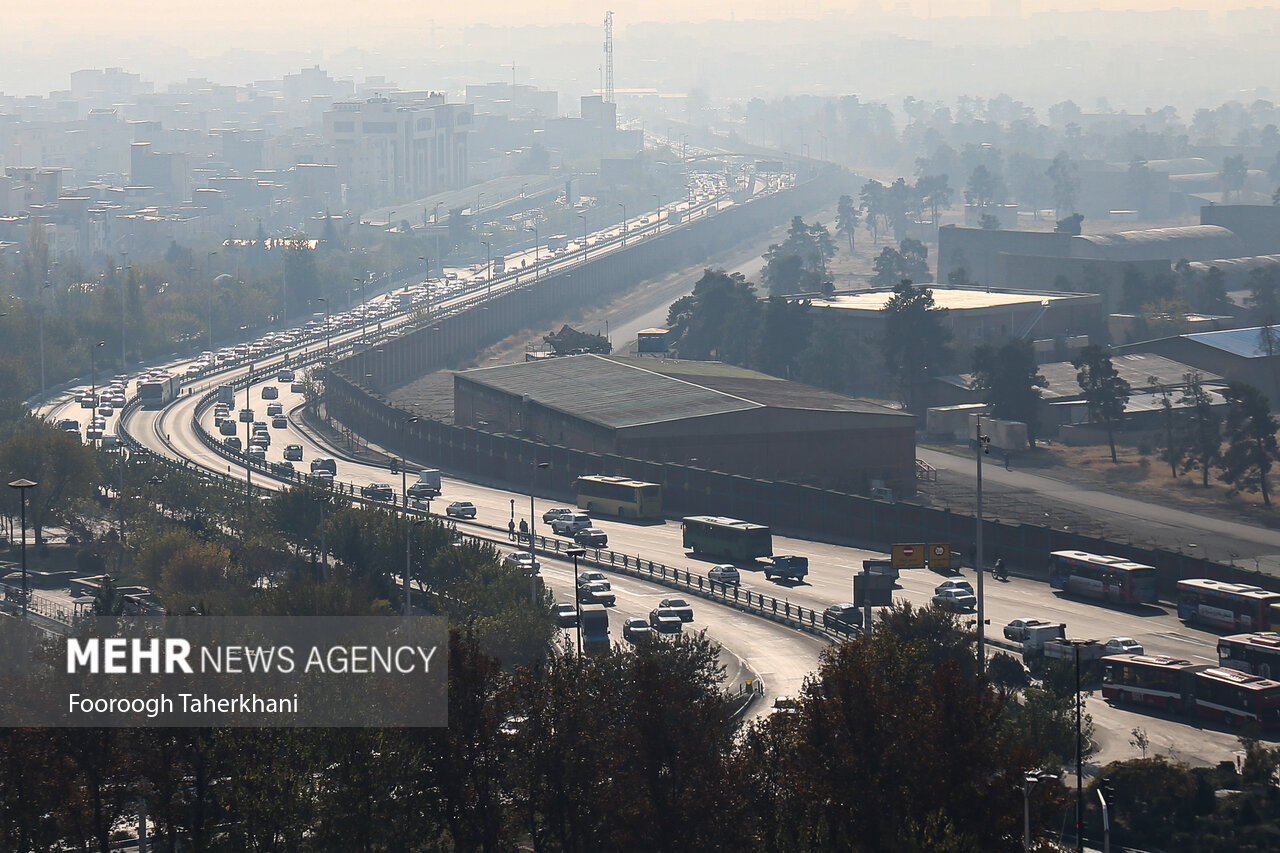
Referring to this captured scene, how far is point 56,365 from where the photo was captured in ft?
362

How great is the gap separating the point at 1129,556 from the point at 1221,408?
34.0 meters

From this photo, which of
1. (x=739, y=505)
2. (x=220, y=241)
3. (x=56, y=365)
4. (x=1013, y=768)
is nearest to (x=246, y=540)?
(x=739, y=505)

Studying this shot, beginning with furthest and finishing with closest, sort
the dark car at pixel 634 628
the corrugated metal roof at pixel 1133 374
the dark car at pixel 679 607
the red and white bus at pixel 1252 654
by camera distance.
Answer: the corrugated metal roof at pixel 1133 374, the dark car at pixel 679 607, the dark car at pixel 634 628, the red and white bus at pixel 1252 654

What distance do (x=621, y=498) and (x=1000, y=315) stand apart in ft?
156

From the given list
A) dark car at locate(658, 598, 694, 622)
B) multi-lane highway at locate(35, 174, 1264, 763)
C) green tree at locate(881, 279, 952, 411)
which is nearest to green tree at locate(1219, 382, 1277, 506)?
multi-lane highway at locate(35, 174, 1264, 763)

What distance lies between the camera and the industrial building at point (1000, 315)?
10675cm

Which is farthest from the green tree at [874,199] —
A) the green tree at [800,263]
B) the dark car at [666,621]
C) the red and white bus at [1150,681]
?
the red and white bus at [1150,681]

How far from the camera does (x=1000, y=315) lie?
10938 centimetres

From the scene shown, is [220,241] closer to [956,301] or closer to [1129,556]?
[956,301]

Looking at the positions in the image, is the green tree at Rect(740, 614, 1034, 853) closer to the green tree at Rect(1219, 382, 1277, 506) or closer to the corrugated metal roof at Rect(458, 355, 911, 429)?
the corrugated metal roof at Rect(458, 355, 911, 429)

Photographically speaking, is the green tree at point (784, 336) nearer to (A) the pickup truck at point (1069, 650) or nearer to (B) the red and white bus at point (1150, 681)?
(A) the pickup truck at point (1069, 650)

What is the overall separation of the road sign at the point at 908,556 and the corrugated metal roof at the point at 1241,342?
163ft

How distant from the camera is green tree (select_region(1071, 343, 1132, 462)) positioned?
8300 cm

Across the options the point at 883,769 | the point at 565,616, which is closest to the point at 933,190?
the point at 565,616
